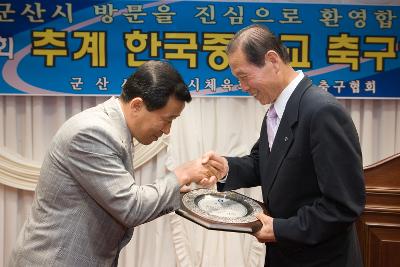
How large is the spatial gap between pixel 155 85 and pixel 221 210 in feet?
1.65

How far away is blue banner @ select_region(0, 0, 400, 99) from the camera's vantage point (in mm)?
2424

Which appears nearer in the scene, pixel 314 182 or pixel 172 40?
pixel 314 182

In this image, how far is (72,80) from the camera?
8.04 ft

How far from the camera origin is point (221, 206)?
150 cm

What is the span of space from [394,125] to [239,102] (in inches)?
38.3

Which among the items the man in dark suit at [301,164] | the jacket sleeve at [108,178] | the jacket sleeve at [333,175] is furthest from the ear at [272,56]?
the jacket sleeve at [108,178]

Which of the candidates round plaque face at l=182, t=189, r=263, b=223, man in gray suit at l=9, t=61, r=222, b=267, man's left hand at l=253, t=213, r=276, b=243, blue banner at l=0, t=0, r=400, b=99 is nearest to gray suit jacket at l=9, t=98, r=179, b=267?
man in gray suit at l=9, t=61, r=222, b=267

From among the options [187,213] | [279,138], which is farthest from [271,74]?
[187,213]

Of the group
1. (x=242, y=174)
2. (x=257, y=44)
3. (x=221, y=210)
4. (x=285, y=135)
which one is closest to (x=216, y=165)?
(x=242, y=174)

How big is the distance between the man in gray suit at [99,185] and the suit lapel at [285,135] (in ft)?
1.01

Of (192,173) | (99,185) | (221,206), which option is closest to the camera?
(99,185)

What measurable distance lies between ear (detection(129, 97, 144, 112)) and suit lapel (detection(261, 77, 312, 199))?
44 cm

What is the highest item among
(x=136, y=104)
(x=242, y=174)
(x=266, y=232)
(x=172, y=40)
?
(x=172, y=40)

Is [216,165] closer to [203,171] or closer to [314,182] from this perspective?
[203,171]
